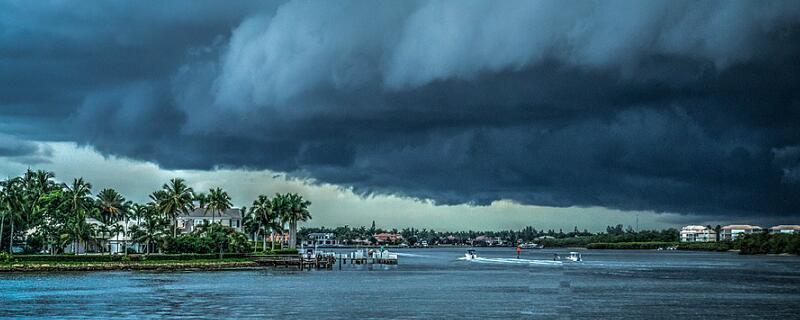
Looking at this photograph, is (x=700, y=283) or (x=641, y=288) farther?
(x=700, y=283)

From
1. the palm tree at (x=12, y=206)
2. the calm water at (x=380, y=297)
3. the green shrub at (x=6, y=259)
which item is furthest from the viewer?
the palm tree at (x=12, y=206)

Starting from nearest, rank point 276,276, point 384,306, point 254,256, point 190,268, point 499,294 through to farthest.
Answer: point 384,306, point 499,294, point 276,276, point 190,268, point 254,256

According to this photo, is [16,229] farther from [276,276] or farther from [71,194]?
[276,276]

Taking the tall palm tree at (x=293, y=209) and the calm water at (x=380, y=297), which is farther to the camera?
the tall palm tree at (x=293, y=209)

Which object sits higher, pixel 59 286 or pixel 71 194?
pixel 71 194

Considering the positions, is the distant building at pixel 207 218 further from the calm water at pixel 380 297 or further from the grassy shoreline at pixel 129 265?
the calm water at pixel 380 297

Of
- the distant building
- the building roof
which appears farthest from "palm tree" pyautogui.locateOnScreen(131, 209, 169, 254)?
the building roof

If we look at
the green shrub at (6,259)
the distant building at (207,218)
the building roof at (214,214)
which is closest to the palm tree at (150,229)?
the green shrub at (6,259)

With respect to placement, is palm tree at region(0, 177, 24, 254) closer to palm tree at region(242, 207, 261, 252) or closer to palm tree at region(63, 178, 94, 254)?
palm tree at region(63, 178, 94, 254)

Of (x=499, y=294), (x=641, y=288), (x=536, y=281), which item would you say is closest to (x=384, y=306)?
(x=499, y=294)
